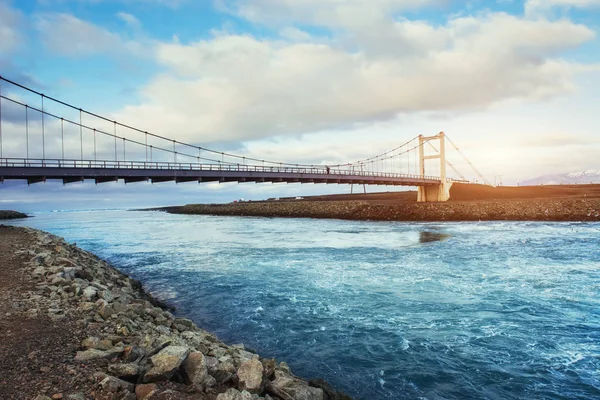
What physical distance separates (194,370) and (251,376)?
679mm

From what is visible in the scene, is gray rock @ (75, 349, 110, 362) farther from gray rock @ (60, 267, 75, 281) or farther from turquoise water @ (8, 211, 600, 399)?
gray rock @ (60, 267, 75, 281)

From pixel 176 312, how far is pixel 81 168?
29.2m

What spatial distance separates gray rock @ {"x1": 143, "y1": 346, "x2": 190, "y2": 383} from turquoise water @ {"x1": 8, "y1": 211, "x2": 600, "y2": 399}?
274cm

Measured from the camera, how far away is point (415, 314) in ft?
29.9

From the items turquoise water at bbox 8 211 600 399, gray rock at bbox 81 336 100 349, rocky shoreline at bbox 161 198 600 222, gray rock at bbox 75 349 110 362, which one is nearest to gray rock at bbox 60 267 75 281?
turquoise water at bbox 8 211 600 399

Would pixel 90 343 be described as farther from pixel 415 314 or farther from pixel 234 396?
pixel 415 314

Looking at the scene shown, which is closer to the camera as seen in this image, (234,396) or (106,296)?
(234,396)

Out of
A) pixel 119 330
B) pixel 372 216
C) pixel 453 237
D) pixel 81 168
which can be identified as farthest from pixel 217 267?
pixel 372 216

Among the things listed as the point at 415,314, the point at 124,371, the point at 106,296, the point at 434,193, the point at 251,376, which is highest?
the point at 434,193

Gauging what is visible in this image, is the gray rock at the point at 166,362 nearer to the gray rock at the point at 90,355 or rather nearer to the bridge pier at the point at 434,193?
the gray rock at the point at 90,355

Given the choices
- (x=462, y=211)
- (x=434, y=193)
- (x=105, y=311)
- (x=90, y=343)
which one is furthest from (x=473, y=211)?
(x=90, y=343)

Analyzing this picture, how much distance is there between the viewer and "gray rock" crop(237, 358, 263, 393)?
4.27 metres

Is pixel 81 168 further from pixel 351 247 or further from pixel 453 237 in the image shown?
pixel 453 237

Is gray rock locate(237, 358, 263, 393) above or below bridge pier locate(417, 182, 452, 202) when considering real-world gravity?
below
